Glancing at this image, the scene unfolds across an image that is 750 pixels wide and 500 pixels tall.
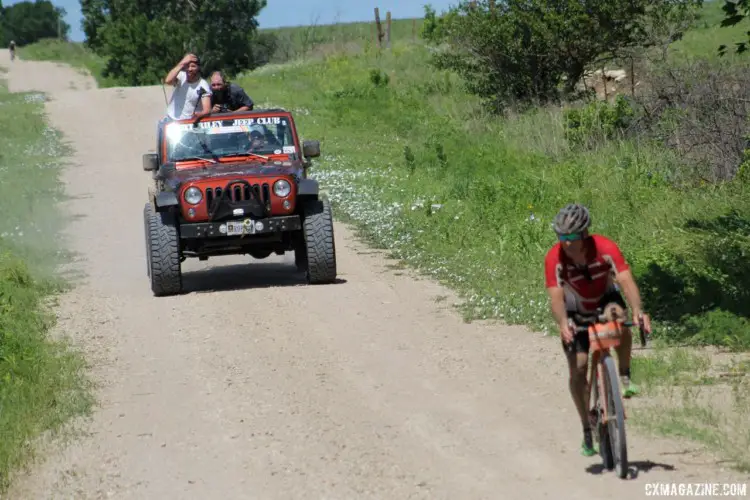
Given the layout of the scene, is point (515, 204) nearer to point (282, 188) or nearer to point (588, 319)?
point (282, 188)

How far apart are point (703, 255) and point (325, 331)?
3583mm

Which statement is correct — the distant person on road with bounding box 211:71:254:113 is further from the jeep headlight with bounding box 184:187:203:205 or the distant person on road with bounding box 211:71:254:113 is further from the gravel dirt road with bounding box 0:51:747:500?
the gravel dirt road with bounding box 0:51:747:500

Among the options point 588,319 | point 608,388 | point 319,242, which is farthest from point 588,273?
point 319,242

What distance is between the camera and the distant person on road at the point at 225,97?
1392 cm

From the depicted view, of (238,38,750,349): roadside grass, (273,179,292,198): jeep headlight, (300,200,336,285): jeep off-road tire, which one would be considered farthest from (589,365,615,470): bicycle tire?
(273,179,292,198): jeep headlight

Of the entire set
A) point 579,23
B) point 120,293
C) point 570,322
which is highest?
point 579,23

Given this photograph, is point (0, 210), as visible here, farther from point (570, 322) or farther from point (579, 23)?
point (570, 322)

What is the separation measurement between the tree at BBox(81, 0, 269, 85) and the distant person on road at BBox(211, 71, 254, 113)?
32.1m

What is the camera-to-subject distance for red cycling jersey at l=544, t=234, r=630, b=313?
6.38 meters

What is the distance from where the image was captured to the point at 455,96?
28.6 metres

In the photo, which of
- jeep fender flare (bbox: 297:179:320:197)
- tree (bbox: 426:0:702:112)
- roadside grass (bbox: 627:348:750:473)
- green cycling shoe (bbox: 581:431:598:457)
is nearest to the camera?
green cycling shoe (bbox: 581:431:598:457)

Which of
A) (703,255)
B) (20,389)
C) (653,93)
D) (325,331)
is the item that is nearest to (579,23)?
(653,93)

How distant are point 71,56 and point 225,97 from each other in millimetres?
53822

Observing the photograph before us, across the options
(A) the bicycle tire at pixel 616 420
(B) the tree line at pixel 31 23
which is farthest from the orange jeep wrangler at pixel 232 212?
(B) the tree line at pixel 31 23
